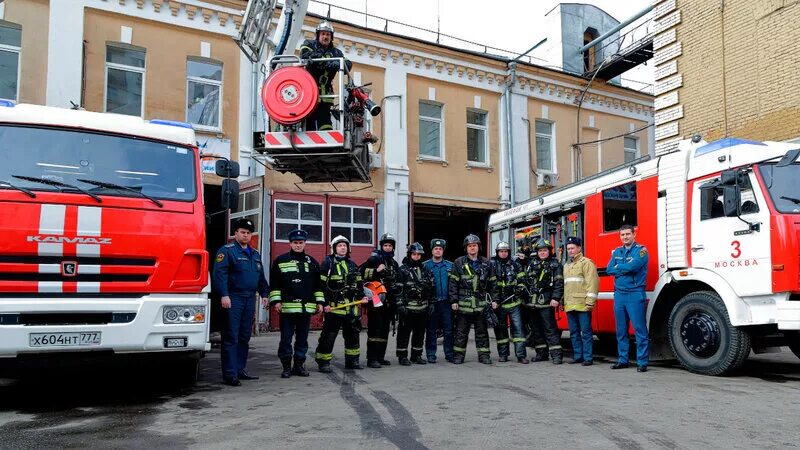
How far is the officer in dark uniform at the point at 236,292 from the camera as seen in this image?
7203 mm

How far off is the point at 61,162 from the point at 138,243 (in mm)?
1110

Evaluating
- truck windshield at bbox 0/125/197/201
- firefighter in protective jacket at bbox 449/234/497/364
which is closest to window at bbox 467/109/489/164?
firefighter in protective jacket at bbox 449/234/497/364

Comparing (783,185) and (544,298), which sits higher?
(783,185)

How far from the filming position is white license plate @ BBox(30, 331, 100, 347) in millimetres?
5363

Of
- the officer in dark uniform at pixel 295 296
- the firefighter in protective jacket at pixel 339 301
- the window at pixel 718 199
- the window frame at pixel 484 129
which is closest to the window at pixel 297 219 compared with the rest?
the window frame at pixel 484 129

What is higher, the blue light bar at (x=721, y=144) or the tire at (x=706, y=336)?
the blue light bar at (x=721, y=144)

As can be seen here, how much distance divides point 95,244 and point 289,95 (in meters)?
3.24

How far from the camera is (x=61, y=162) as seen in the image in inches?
234

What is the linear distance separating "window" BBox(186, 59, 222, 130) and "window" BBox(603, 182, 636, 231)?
917 centimetres

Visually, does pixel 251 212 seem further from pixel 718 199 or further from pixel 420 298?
pixel 718 199

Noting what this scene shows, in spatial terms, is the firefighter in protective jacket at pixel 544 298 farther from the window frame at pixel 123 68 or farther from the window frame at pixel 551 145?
the window frame at pixel 551 145

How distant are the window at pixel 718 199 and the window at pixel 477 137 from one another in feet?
34.9

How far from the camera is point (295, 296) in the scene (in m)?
7.88

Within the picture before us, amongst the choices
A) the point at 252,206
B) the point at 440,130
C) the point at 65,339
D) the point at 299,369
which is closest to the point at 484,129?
the point at 440,130
